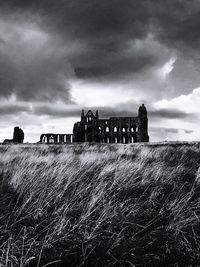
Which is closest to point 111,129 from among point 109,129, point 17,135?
point 109,129

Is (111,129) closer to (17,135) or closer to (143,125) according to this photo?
(143,125)

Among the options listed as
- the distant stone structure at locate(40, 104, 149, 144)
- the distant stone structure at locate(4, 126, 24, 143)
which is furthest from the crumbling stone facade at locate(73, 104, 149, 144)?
the distant stone structure at locate(4, 126, 24, 143)

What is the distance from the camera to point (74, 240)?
2.14m

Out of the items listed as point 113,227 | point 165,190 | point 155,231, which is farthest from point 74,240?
point 165,190

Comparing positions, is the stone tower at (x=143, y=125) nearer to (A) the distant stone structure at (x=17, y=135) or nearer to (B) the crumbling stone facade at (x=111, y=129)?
(B) the crumbling stone facade at (x=111, y=129)

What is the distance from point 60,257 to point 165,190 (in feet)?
8.07

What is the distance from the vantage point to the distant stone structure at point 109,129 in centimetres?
6103

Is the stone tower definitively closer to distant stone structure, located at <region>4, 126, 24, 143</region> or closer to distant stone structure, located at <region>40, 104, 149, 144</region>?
distant stone structure, located at <region>40, 104, 149, 144</region>

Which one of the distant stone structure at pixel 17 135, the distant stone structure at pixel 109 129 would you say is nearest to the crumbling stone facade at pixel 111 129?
the distant stone structure at pixel 109 129

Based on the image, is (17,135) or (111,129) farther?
(111,129)

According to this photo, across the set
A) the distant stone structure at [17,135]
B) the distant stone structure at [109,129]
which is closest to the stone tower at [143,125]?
the distant stone structure at [109,129]

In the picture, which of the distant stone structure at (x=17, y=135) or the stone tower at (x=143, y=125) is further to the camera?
the stone tower at (x=143, y=125)

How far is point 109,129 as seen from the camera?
62.5 m

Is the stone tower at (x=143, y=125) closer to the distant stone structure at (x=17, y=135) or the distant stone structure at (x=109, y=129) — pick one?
the distant stone structure at (x=109, y=129)
